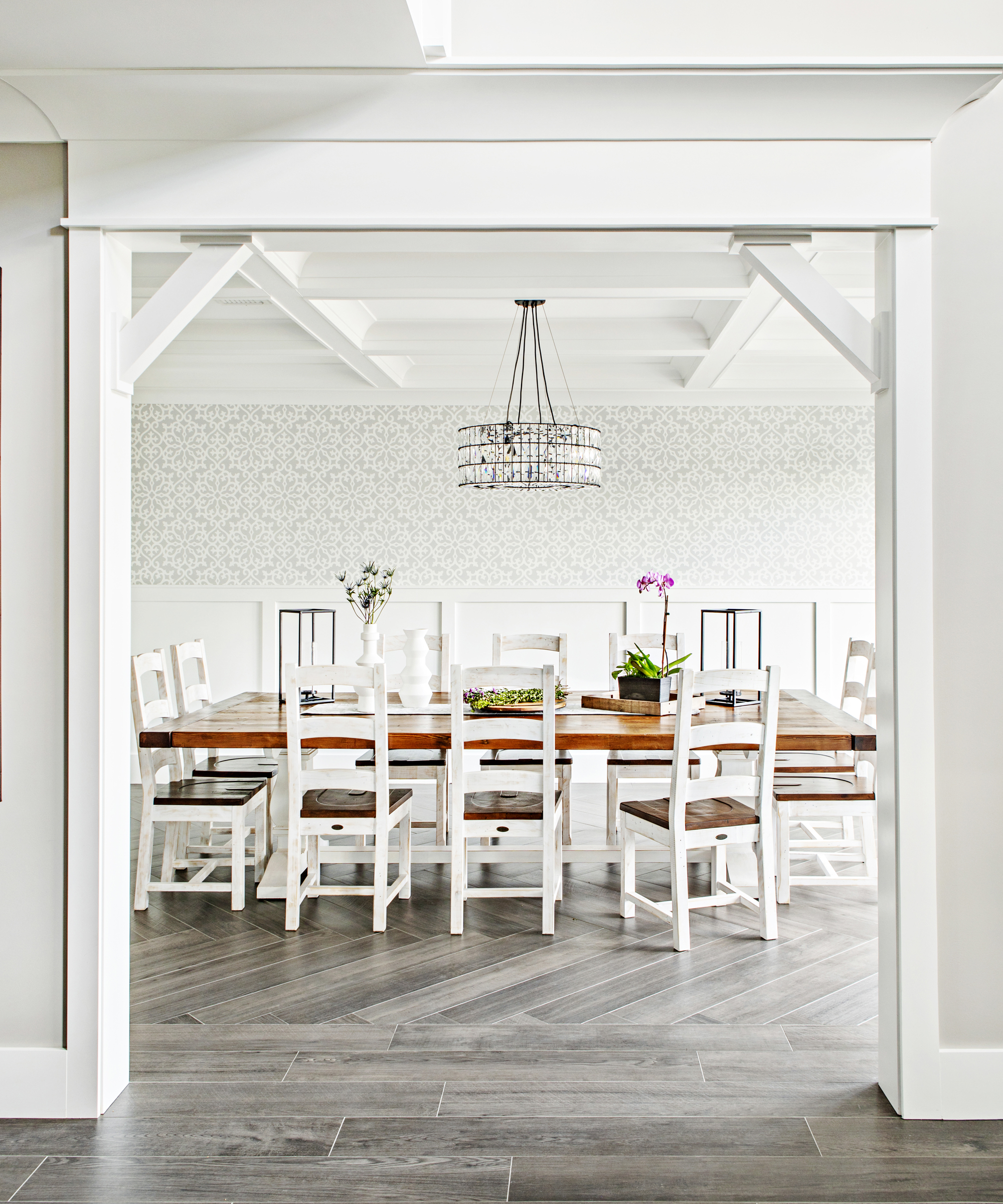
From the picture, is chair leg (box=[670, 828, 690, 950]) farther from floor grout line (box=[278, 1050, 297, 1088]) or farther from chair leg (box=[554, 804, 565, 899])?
floor grout line (box=[278, 1050, 297, 1088])

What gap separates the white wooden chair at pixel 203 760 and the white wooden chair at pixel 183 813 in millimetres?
40

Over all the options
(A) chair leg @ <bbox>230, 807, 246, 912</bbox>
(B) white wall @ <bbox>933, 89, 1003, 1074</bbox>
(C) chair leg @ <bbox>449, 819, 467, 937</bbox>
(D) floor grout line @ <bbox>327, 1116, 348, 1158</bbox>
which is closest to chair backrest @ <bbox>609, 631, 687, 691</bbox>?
(C) chair leg @ <bbox>449, 819, 467, 937</bbox>

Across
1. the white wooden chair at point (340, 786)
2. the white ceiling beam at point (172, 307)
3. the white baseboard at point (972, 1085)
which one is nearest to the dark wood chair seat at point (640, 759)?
the white wooden chair at point (340, 786)

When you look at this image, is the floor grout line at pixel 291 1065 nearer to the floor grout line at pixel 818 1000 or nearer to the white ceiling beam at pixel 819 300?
the floor grout line at pixel 818 1000

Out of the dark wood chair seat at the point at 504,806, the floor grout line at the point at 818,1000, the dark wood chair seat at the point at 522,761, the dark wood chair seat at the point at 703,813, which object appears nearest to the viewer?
the floor grout line at the point at 818,1000

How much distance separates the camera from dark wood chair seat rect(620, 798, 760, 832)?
11.8 feet

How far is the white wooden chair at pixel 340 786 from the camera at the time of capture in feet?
11.9

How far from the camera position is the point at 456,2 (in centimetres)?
238

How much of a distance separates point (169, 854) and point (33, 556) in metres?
1.99

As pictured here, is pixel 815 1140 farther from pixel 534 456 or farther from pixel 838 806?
pixel 534 456

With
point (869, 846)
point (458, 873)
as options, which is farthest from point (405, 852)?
point (869, 846)

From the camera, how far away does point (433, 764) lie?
15.4 ft

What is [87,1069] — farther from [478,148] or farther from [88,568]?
[478,148]

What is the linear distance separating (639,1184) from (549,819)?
156 centimetres
